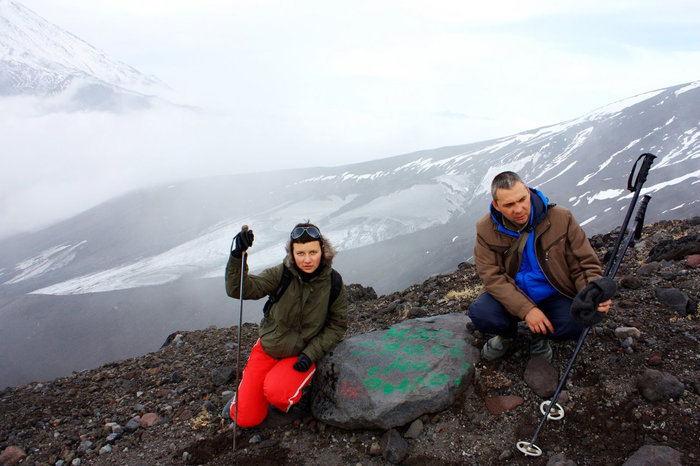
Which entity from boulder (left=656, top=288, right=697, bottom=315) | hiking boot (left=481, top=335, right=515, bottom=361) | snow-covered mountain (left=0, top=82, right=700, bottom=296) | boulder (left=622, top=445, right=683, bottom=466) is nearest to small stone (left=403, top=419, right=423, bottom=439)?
hiking boot (left=481, top=335, right=515, bottom=361)

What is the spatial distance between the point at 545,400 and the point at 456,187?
142ft

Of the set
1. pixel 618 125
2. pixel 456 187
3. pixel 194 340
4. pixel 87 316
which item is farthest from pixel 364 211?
pixel 194 340

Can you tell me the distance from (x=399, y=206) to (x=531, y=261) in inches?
1711

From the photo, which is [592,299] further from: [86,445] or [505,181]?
[86,445]

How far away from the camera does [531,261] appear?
372 cm

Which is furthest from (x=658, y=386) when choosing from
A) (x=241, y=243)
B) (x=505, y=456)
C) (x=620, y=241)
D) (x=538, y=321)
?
(x=241, y=243)

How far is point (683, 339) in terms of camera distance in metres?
3.98

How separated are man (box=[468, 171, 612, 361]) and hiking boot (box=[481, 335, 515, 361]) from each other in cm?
25

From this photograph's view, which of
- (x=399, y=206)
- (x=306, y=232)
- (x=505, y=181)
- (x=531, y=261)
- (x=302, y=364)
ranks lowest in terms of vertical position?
(x=399, y=206)

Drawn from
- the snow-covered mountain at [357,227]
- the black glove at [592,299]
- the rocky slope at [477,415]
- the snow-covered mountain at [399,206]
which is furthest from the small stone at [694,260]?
the snow-covered mountain at [357,227]

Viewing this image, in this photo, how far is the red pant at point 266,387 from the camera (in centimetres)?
400

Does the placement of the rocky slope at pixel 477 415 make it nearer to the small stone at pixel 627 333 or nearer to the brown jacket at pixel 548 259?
the small stone at pixel 627 333

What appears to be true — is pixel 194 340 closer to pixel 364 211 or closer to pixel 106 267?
pixel 364 211

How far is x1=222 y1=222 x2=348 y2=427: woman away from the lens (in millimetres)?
3967
